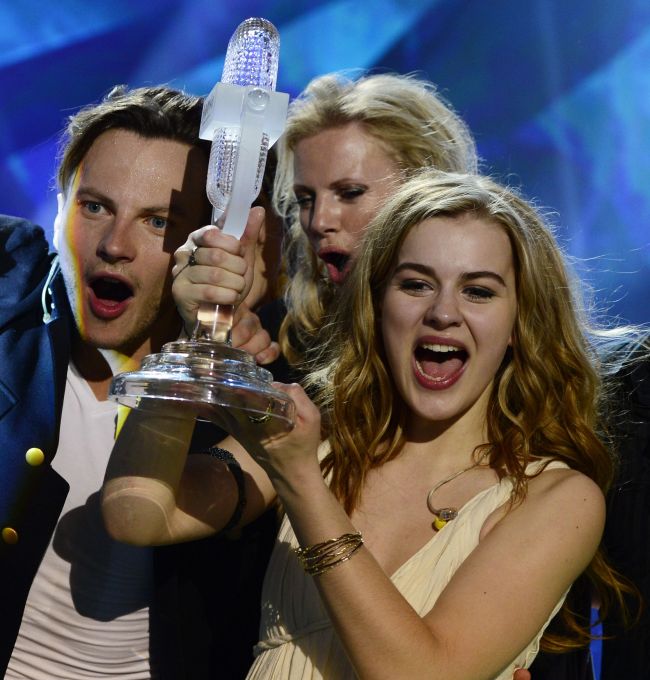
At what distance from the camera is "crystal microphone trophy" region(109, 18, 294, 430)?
161cm

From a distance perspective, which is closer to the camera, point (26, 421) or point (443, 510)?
point (443, 510)

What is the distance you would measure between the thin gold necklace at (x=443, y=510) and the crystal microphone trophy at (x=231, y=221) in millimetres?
512

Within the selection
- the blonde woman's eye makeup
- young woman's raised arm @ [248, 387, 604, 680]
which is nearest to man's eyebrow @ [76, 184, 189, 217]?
the blonde woman's eye makeup

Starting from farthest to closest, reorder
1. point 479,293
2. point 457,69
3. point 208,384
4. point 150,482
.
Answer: point 457,69, point 479,293, point 150,482, point 208,384

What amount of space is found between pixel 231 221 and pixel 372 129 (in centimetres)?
149

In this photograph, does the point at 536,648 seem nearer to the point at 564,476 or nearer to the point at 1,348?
the point at 564,476

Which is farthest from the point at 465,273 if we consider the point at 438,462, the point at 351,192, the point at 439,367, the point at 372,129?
the point at 372,129

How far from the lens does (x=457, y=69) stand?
3.69m

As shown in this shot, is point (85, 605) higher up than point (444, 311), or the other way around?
point (444, 311)

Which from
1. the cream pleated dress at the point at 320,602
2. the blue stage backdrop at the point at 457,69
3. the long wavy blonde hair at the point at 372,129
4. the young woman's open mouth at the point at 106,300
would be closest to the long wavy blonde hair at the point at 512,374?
the cream pleated dress at the point at 320,602

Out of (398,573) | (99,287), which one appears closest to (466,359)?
(398,573)

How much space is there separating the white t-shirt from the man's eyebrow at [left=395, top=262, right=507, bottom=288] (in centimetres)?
91

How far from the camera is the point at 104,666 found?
2.39 metres

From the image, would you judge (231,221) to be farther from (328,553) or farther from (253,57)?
(328,553)
